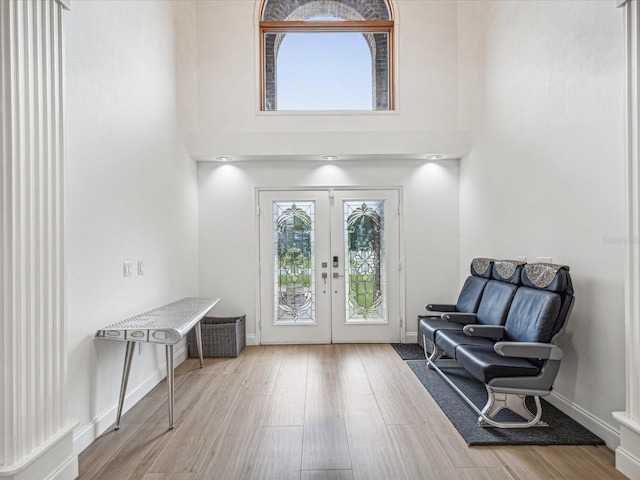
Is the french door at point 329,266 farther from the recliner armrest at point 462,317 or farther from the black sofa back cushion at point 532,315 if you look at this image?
the black sofa back cushion at point 532,315

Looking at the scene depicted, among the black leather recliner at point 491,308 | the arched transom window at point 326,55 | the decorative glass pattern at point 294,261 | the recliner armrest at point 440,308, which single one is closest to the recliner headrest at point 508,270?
the black leather recliner at point 491,308

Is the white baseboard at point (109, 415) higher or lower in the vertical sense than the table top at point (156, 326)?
lower

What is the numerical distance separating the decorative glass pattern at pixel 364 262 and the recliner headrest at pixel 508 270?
5.32 ft

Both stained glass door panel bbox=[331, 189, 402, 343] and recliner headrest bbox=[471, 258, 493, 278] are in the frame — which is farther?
stained glass door panel bbox=[331, 189, 402, 343]

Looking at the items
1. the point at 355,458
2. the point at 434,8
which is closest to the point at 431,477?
the point at 355,458

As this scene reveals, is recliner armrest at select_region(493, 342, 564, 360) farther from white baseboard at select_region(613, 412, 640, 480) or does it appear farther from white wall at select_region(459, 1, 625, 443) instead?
white baseboard at select_region(613, 412, 640, 480)

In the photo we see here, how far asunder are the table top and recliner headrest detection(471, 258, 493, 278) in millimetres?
2746

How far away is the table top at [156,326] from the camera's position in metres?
2.70

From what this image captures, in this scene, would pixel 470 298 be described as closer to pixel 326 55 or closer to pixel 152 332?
pixel 152 332

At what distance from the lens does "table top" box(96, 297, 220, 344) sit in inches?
106

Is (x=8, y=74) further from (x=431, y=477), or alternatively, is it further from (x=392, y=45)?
(x=392, y=45)

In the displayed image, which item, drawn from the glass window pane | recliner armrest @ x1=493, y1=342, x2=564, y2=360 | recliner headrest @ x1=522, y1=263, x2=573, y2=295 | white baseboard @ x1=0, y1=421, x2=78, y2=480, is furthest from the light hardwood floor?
the glass window pane

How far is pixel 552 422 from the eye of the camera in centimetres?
285

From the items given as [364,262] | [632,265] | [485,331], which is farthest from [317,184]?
[632,265]
